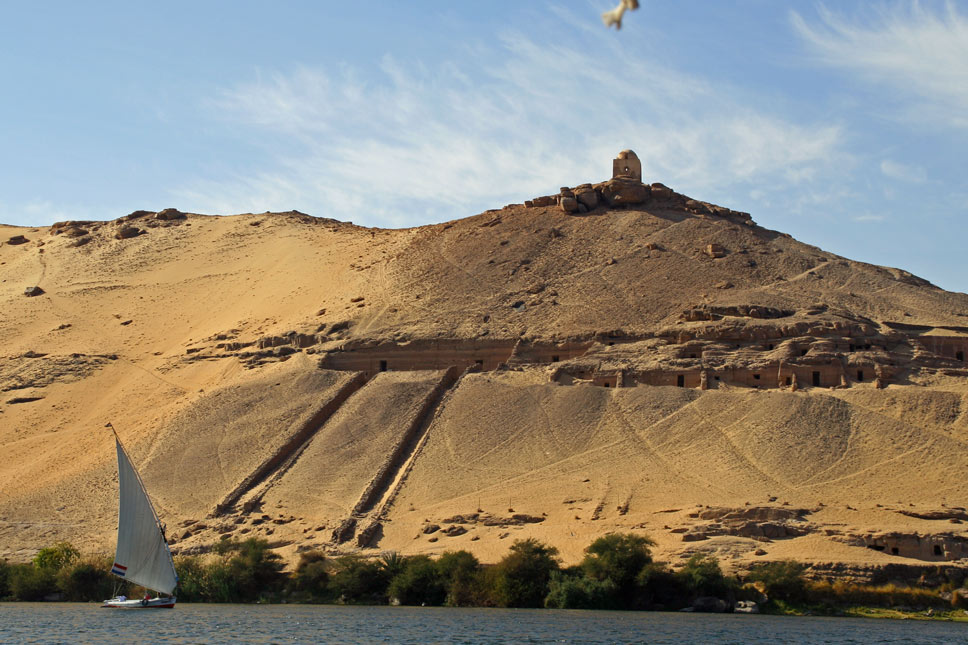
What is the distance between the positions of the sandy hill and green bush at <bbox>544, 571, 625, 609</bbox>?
7.21 feet

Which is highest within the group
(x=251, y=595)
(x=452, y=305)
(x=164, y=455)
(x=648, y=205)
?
(x=648, y=205)

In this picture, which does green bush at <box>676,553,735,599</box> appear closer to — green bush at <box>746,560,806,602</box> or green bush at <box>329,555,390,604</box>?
green bush at <box>746,560,806,602</box>

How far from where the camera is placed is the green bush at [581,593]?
34438 mm

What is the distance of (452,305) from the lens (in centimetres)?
5338

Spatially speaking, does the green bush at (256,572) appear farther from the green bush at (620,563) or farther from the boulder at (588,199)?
the boulder at (588,199)

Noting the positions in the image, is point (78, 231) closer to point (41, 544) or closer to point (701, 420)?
point (41, 544)

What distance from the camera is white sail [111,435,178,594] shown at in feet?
107

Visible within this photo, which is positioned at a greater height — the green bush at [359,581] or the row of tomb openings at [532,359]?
the row of tomb openings at [532,359]

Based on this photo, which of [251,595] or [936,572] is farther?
[251,595]

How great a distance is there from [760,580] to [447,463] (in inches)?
470

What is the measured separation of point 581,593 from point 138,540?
36.6 feet

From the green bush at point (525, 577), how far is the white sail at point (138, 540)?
27.5ft

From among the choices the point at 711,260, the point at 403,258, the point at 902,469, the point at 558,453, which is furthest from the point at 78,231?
the point at 902,469

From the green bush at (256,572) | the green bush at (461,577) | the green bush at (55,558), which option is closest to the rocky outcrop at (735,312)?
the green bush at (461,577)
